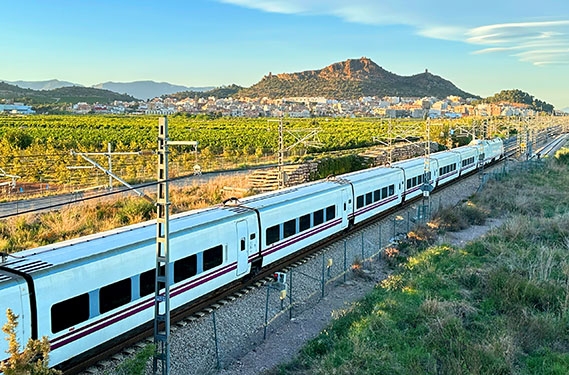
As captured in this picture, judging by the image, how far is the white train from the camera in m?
9.48

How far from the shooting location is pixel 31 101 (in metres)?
160

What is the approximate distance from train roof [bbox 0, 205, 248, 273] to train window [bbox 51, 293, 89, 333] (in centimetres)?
72

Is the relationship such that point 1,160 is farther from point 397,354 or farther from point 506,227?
point 397,354

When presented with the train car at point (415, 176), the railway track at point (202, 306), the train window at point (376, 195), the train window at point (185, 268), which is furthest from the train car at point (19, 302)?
the train car at point (415, 176)

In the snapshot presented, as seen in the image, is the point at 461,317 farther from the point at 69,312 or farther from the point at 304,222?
the point at 69,312

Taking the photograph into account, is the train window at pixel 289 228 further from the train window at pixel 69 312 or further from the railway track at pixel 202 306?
the train window at pixel 69 312

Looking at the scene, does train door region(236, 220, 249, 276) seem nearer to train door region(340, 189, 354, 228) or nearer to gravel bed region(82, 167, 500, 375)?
gravel bed region(82, 167, 500, 375)

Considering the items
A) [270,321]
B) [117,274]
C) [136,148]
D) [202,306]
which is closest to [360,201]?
[270,321]

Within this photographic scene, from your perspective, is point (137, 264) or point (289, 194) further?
point (289, 194)

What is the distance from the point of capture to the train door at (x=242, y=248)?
14734mm

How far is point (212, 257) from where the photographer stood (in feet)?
44.9

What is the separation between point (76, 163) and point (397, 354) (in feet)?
136

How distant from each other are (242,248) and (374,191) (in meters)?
11.0

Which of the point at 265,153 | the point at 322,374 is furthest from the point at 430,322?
the point at 265,153
